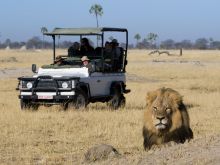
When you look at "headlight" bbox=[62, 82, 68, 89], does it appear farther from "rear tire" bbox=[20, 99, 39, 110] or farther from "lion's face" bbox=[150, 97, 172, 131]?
"lion's face" bbox=[150, 97, 172, 131]

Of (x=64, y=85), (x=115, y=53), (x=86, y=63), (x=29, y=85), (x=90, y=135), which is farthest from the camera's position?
(x=115, y=53)

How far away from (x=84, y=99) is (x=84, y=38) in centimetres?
203

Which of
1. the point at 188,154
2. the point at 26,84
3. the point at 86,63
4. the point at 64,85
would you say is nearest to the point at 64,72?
the point at 86,63

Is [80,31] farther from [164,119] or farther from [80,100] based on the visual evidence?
[164,119]

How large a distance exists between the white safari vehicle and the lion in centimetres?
940

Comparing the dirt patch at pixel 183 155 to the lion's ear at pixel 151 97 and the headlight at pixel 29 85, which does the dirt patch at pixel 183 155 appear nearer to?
the lion's ear at pixel 151 97

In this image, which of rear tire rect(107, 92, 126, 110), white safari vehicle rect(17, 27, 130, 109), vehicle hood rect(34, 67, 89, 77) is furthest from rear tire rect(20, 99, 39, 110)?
rear tire rect(107, 92, 126, 110)

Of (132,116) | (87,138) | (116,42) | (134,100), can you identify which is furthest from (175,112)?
(134,100)

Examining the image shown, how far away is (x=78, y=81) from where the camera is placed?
18.1 m

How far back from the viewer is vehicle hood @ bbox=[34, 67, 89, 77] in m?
18.7

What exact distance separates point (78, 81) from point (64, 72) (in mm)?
970

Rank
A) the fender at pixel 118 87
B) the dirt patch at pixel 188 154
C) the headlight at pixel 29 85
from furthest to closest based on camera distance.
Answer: the fender at pixel 118 87 < the headlight at pixel 29 85 < the dirt patch at pixel 188 154

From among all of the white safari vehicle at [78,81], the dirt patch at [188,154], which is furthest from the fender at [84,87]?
the dirt patch at [188,154]

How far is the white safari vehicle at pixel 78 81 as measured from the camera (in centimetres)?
1805
